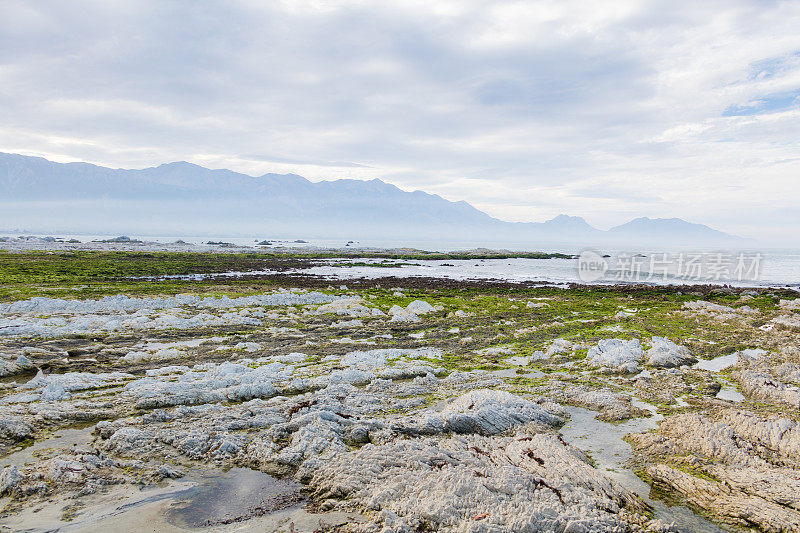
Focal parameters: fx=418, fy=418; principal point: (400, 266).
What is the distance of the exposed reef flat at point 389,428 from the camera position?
691 centimetres

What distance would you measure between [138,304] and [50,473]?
846 inches

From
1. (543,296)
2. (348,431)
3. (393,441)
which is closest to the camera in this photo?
(393,441)

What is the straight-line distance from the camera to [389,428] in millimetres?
9695

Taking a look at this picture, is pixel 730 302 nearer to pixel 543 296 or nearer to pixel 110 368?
pixel 543 296

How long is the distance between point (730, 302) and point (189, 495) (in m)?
42.2

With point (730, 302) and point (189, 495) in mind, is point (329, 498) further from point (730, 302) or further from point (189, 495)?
point (730, 302)

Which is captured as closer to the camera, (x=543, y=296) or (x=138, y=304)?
(x=138, y=304)

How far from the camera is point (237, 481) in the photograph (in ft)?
26.2

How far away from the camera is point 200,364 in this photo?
48.6ft

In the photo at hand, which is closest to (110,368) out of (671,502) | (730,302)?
(671,502)

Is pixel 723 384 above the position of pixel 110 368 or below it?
Result: above

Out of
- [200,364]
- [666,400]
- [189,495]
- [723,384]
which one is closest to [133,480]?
[189,495]

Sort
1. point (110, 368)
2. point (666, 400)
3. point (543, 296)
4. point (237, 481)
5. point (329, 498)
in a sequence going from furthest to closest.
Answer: point (543, 296)
point (110, 368)
point (666, 400)
point (237, 481)
point (329, 498)

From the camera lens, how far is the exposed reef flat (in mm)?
6914
